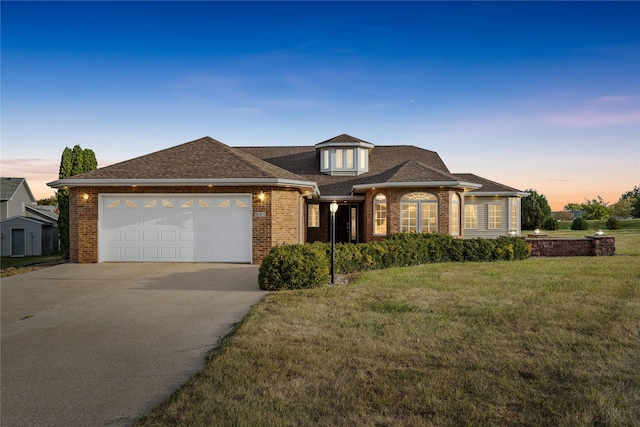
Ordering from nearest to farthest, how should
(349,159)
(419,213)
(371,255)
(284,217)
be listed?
(371,255)
(284,217)
(419,213)
(349,159)

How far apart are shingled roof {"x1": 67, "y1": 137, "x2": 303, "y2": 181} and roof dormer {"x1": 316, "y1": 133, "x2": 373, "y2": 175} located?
700 centimetres

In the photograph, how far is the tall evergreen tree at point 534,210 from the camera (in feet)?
114

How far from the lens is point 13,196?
33.8 m

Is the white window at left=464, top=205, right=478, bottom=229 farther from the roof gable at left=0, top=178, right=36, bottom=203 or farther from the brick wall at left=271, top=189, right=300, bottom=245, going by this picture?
the roof gable at left=0, top=178, right=36, bottom=203

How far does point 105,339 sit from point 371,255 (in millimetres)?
7894

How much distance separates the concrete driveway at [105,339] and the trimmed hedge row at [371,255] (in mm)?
801

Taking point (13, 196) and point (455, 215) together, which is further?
point (13, 196)

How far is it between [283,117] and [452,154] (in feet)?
38.6

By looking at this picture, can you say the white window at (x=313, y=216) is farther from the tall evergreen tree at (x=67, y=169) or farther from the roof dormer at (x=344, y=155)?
the tall evergreen tree at (x=67, y=169)

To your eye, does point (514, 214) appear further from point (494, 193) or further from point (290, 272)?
point (290, 272)

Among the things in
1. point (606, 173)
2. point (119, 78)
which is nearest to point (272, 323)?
point (119, 78)

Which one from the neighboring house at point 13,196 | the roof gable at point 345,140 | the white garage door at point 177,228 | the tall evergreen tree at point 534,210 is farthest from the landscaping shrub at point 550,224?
the neighboring house at point 13,196

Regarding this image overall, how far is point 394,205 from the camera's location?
55.4 ft

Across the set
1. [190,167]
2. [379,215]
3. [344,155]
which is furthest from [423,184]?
[190,167]
